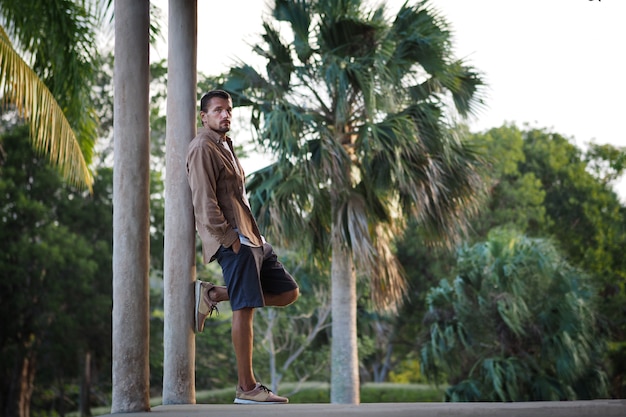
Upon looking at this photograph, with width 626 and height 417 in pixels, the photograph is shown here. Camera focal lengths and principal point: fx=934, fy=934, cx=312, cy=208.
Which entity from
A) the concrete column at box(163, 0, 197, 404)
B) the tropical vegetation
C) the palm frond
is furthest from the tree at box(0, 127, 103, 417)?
the concrete column at box(163, 0, 197, 404)

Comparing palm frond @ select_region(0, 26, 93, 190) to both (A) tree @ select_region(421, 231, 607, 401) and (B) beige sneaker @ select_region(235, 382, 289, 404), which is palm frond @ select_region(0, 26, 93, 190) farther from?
(A) tree @ select_region(421, 231, 607, 401)

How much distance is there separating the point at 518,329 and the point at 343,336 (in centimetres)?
502

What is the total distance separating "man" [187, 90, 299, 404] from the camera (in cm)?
494

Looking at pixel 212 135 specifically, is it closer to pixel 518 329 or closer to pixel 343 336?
pixel 343 336

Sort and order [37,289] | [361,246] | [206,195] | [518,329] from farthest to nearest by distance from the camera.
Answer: [37,289] < [518,329] < [361,246] < [206,195]

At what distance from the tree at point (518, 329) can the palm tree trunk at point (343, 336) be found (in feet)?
10.8

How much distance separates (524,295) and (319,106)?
7061 millimetres

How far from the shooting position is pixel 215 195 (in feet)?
16.4

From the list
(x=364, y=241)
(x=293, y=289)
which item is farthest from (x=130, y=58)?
(x=364, y=241)

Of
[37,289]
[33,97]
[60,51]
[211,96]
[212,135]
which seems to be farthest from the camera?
[37,289]

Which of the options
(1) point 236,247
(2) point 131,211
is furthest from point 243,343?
(2) point 131,211

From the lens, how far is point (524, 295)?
20156mm

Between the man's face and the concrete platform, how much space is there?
153 centimetres

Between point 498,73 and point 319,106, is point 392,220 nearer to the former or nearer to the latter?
point 319,106
